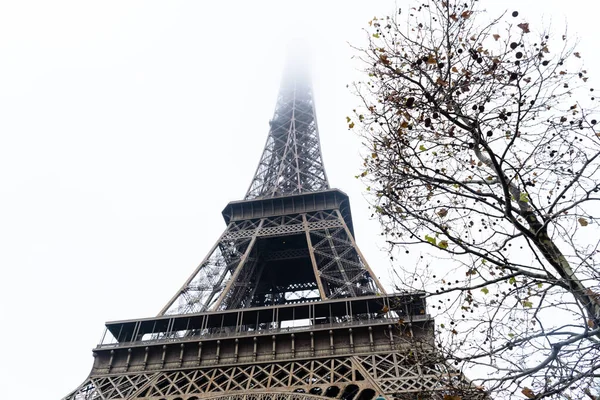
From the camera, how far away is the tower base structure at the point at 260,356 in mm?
19328

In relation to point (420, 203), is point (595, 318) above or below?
below

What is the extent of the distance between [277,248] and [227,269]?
4989 millimetres

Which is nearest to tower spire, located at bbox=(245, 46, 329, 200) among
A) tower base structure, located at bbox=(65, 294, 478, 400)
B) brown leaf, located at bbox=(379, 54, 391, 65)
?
tower base structure, located at bbox=(65, 294, 478, 400)

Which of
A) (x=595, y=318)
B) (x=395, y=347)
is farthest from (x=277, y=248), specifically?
(x=595, y=318)

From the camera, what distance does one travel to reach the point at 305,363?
20906 mm

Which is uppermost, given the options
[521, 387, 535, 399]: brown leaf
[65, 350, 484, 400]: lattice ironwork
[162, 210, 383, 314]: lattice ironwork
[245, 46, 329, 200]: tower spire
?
[245, 46, 329, 200]: tower spire

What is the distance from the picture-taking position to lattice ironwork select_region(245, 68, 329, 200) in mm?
38375

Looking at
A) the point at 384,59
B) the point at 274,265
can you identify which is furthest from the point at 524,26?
the point at 274,265

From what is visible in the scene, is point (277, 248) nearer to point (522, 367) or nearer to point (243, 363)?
point (243, 363)

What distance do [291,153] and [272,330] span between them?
23.3 meters

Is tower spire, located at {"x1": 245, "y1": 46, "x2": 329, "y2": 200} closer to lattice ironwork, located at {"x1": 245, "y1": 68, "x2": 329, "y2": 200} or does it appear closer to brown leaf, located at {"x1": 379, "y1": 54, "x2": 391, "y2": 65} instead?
lattice ironwork, located at {"x1": 245, "y1": 68, "x2": 329, "y2": 200}

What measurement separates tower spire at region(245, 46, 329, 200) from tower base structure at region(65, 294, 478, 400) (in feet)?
45.0

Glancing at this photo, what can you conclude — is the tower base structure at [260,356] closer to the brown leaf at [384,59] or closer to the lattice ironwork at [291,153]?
the brown leaf at [384,59]

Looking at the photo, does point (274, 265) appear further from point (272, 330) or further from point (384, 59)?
point (384, 59)
